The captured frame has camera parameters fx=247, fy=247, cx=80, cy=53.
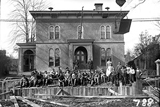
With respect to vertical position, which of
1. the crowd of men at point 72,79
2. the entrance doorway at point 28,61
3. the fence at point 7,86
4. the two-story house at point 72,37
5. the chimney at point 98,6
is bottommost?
the fence at point 7,86

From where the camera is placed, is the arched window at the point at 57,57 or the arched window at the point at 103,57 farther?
the arched window at the point at 57,57

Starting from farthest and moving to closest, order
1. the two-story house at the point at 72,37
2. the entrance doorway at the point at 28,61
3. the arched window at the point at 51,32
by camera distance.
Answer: the entrance doorway at the point at 28,61
the arched window at the point at 51,32
the two-story house at the point at 72,37

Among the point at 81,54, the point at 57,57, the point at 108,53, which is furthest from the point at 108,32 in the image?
the point at 57,57

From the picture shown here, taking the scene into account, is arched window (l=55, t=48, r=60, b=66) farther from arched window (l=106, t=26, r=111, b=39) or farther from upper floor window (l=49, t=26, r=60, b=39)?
arched window (l=106, t=26, r=111, b=39)

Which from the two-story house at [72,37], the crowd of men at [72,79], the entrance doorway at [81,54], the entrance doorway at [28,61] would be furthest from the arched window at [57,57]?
the crowd of men at [72,79]

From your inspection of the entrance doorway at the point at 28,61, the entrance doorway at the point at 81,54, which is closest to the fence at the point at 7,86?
the entrance doorway at the point at 81,54

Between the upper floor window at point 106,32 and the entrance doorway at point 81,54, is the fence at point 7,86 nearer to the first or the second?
the entrance doorway at point 81,54

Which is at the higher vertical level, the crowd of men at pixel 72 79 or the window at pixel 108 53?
the window at pixel 108 53

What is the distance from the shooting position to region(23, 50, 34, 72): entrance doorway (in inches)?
1394

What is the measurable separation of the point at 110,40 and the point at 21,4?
19.2 meters

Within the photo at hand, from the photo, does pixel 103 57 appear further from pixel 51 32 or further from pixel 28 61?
pixel 28 61

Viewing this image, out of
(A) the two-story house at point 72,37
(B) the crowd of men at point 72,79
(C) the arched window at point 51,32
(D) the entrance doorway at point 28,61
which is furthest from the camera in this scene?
(D) the entrance doorway at point 28,61

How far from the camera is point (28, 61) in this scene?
35875 mm

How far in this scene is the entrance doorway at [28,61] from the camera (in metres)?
35.4
